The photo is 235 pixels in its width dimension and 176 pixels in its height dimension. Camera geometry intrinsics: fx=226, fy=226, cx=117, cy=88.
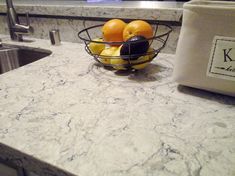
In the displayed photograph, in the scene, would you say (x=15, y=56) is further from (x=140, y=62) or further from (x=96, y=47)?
(x=140, y=62)

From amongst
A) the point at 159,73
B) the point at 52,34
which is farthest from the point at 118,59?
the point at 52,34

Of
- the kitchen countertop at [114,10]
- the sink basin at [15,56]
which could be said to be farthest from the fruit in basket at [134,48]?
the sink basin at [15,56]

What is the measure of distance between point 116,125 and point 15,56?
0.77m

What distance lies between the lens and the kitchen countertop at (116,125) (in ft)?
1.12

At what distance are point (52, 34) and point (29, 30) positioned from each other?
13cm

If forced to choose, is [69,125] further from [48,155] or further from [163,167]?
[163,167]

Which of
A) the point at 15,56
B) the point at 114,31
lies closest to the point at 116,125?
the point at 114,31

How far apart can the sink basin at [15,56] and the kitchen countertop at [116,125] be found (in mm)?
344

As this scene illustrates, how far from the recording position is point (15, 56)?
101cm

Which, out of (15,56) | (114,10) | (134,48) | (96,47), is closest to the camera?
(134,48)

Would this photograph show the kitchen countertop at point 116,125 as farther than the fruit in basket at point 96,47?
No

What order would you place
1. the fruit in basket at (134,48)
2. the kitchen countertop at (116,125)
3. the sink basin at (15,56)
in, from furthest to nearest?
the sink basin at (15,56) → the fruit in basket at (134,48) → the kitchen countertop at (116,125)

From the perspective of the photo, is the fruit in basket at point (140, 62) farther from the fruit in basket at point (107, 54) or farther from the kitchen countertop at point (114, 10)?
the kitchen countertop at point (114, 10)

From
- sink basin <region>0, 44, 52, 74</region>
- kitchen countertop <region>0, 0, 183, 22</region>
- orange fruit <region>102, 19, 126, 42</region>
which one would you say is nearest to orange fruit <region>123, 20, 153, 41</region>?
orange fruit <region>102, 19, 126, 42</region>
